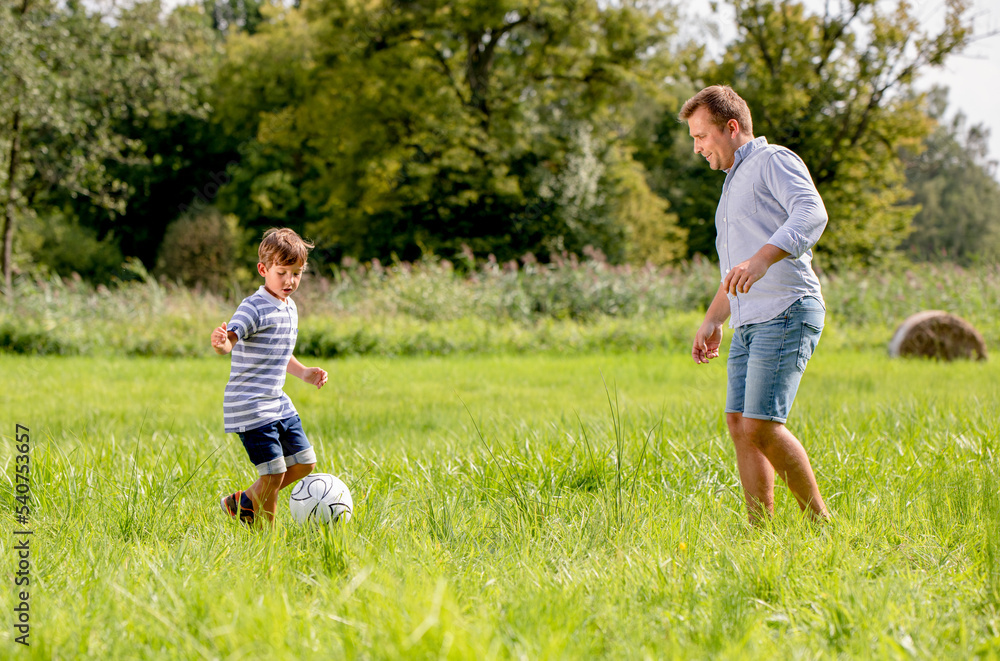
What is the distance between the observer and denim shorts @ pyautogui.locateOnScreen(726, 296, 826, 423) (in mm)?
3027

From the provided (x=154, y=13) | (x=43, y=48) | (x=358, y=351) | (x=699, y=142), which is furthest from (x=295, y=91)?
(x=699, y=142)

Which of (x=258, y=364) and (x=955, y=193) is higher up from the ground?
(x=955, y=193)

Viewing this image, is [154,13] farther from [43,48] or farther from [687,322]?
[687,322]

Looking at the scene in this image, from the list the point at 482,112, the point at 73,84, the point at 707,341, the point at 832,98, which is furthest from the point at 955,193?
the point at 707,341

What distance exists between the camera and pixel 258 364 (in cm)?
311

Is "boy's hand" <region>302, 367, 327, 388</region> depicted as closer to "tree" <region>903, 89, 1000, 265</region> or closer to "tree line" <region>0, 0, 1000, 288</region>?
"tree line" <region>0, 0, 1000, 288</region>

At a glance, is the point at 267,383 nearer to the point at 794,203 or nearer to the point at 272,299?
the point at 272,299

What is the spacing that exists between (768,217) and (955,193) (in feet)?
224

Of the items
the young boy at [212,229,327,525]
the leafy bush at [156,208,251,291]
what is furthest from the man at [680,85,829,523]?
the leafy bush at [156,208,251,291]

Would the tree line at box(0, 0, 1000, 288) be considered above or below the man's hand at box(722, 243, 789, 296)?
above

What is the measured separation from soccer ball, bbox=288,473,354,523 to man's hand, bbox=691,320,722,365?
1.76m

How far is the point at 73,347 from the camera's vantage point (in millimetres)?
11734

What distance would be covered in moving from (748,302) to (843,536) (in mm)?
1003

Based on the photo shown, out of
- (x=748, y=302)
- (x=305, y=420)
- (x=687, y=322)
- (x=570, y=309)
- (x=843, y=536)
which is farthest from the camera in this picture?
(x=570, y=309)
